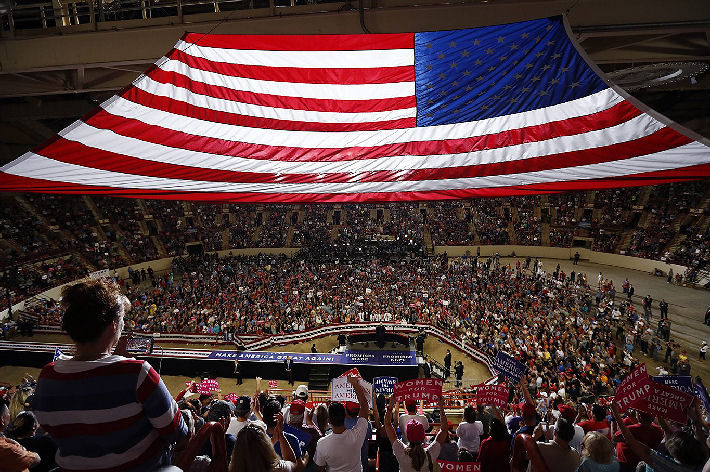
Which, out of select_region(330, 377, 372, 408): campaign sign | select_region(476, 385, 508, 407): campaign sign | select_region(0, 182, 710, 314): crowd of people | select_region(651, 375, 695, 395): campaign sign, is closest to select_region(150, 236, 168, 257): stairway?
select_region(0, 182, 710, 314): crowd of people

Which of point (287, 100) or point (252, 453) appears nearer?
point (252, 453)

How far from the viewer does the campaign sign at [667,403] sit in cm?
397

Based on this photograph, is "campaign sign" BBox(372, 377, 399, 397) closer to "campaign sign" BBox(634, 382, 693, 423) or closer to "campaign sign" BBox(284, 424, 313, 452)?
"campaign sign" BBox(284, 424, 313, 452)

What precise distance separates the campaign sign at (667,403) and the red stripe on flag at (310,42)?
14.3ft

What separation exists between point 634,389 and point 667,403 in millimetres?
289

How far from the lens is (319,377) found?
15.1 meters

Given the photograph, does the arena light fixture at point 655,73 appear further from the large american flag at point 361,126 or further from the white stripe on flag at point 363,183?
the white stripe on flag at point 363,183

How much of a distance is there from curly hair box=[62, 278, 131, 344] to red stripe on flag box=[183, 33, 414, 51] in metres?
4.23

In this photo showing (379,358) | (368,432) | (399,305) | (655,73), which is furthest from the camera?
(399,305)

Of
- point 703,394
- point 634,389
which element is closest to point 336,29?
point 634,389

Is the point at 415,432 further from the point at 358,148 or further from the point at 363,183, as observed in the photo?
the point at 358,148

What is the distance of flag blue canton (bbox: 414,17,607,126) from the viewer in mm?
4480

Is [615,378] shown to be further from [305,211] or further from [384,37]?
[305,211]

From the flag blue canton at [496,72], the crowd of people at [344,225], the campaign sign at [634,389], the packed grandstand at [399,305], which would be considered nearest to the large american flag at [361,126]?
the flag blue canton at [496,72]
